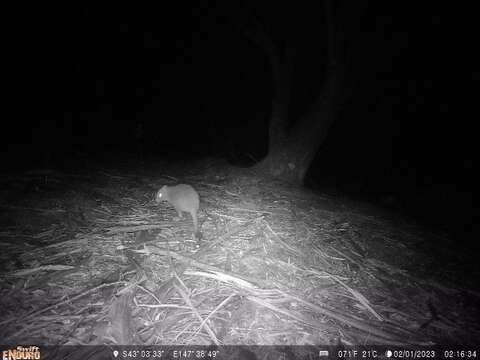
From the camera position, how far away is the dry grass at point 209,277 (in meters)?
2.23

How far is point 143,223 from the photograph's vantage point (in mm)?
3775

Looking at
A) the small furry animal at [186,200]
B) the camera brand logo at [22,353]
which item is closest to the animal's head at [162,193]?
the small furry animal at [186,200]

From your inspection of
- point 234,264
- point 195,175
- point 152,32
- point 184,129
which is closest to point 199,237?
point 234,264

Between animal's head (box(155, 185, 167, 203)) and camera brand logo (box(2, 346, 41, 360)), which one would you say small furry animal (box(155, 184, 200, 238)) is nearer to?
animal's head (box(155, 185, 167, 203))

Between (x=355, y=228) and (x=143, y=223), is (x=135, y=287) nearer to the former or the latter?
(x=143, y=223)

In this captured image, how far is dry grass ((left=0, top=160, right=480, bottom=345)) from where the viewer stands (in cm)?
223

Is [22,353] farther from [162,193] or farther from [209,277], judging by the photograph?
[162,193]

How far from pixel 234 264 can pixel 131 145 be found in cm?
745

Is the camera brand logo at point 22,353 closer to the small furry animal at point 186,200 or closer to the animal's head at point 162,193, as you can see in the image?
the small furry animal at point 186,200

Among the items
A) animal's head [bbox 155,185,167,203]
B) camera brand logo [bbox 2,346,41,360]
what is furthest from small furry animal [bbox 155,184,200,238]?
camera brand logo [bbox 2,346,41,360]

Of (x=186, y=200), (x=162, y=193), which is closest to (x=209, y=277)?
(x=186, y=200)

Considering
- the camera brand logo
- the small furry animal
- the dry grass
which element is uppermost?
the small furry animal

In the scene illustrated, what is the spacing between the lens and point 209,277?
9.31ft

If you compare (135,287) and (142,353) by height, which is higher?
(135,287)
